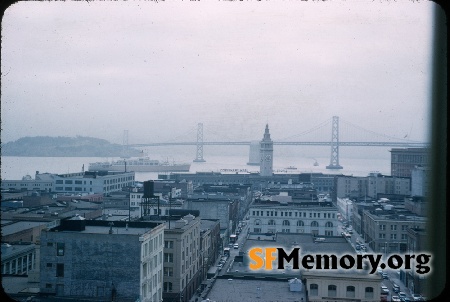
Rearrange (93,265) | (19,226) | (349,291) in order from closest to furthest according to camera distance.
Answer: (349,291) < (93,265) < (19,226)

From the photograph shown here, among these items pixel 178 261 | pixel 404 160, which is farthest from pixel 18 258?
pixel 404 160

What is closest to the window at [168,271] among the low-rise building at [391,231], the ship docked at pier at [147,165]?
the low-rise building at [391,231]

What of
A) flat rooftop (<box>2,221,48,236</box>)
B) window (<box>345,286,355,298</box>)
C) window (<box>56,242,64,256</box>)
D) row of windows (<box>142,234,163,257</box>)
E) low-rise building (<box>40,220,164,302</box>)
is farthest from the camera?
flat rooftop (<box>2,221,48,236</box>)

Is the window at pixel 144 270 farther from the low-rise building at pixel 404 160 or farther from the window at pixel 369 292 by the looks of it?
the low-rise building at pixel 404 160

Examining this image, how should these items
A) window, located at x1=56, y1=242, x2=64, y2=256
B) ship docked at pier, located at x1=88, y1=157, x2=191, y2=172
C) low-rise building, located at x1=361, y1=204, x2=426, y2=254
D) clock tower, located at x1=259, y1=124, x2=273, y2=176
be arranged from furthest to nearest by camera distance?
ship docked at pier, located at x1=88, y1=157, x2=191, y2=172 < clock tower, located at x1=259, y1=124, x2=273, y2=176 < low-rise building, located at x1=361, y1=204, x2=426, y2=254 < window, located at x1=56, y1=242, x2=64, y2=256

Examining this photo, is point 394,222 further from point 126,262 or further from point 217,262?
point 126,262

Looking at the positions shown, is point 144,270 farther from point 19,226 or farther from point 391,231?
point 391,231

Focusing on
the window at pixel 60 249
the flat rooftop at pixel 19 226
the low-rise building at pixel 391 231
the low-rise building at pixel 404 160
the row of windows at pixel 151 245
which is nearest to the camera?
the window at pixel 60 249

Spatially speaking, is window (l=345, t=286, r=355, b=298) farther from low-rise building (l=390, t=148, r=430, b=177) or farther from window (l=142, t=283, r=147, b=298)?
low-rise building (l=390, t=148, r=430, b=177)

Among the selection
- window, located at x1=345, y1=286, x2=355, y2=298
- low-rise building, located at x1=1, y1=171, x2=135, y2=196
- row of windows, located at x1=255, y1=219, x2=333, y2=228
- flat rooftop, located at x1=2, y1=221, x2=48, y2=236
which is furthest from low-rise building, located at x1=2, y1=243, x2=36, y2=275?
low-rise building, located at x1=1, y1=171, x2=135, y2=196

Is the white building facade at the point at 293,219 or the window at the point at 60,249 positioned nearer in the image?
the window at the point at 60,249

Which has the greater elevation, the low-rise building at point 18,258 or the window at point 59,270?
the window at point 59,270

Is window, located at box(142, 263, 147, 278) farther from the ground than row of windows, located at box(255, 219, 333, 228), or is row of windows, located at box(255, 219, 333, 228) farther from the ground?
window, located at box(142, 263, 147, 278)
